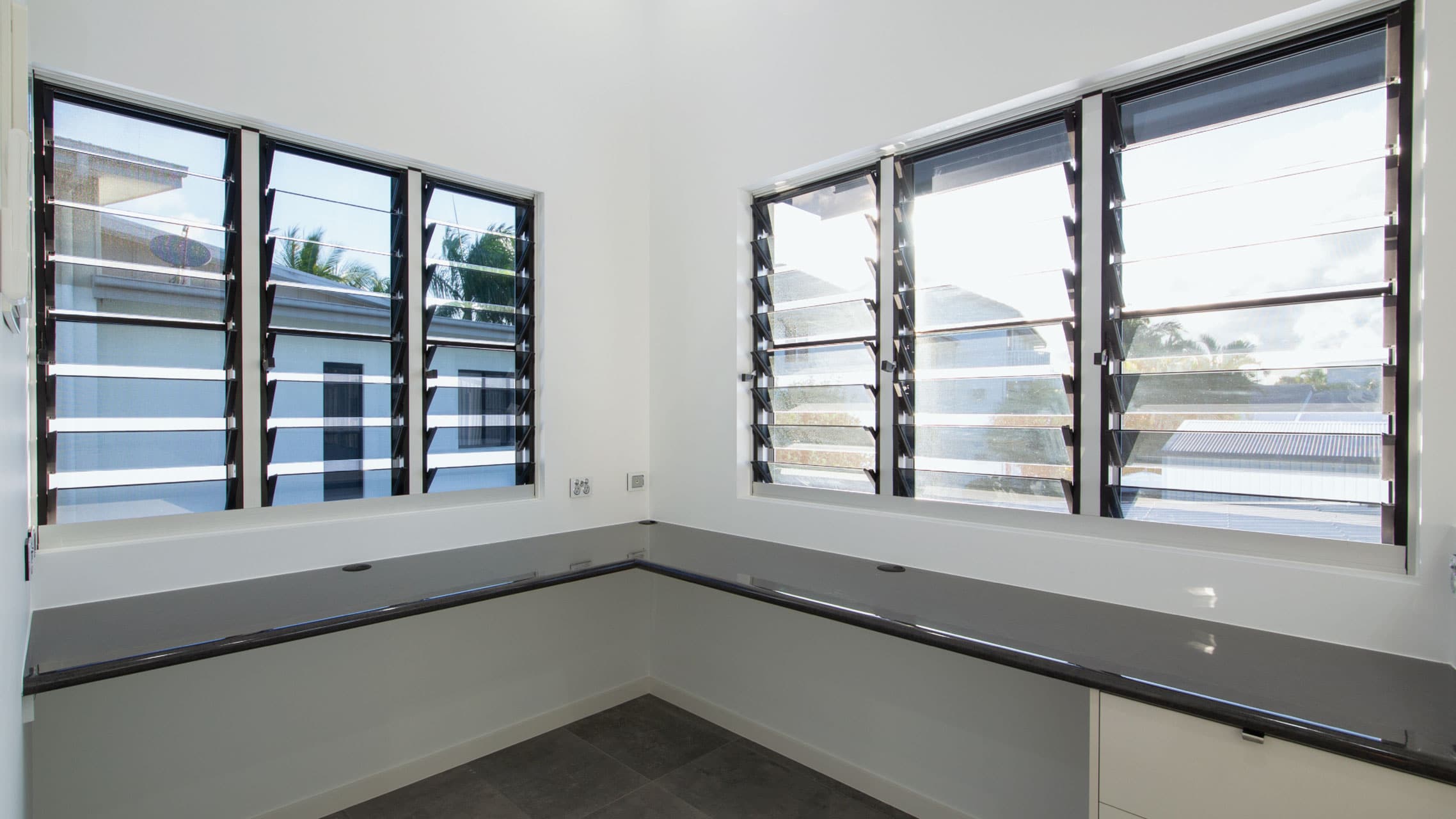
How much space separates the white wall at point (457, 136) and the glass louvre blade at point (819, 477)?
848mm

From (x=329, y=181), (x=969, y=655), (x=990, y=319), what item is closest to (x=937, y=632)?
(x=969, y=655)

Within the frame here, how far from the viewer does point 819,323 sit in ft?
9.93

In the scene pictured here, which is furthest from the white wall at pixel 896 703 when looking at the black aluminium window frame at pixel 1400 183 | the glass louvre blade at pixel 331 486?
the glass louvre blade at pixel 331 486

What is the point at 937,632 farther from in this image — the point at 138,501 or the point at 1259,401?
the point at 138,501

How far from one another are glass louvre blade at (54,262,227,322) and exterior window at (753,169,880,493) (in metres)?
2.14

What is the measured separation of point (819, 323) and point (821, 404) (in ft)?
1.19

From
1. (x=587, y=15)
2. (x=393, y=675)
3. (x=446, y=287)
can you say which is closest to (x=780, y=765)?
(x=393, y=675)

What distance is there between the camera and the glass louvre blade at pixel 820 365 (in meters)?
2.86

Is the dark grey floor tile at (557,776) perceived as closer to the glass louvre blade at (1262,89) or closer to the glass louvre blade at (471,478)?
the glass louvre blade at (471,478)

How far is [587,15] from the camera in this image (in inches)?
135

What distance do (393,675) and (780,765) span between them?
1.63m

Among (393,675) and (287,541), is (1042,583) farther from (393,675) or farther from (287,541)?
(287,541)

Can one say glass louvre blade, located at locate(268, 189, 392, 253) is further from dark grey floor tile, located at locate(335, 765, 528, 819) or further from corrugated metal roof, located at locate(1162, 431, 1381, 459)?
corrugated metal roof, located at locate(1162, 431, 1381, 459)

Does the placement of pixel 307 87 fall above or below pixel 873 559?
above
